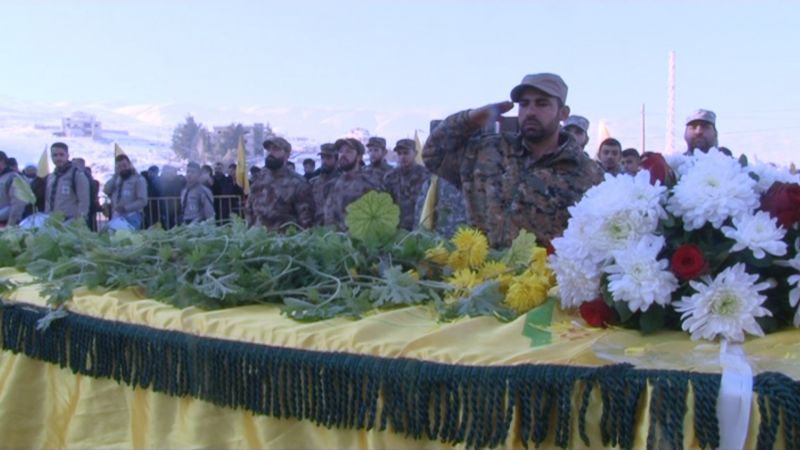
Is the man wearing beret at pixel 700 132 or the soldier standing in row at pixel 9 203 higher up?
the man wearing beret at pixel 700 132

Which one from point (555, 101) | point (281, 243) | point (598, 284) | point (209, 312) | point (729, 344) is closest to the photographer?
point (729, 344)

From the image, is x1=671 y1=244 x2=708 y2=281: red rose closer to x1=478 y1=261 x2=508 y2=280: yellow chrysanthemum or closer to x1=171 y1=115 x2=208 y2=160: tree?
x1=478 y1=261 x2=508 y2=280: yellow chrysanthemum

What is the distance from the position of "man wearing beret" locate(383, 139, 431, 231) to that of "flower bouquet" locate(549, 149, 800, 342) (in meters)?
5.24

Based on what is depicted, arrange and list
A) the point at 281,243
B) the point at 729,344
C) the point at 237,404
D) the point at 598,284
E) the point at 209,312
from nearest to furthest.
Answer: the point at 729,344 → the point at 598,284 → the point at 237,404 → the point at 209,312 → the point at 281,243

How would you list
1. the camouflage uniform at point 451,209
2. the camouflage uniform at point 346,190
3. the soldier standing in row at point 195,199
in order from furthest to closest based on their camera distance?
the soldier standing in row at point 195,199 → the camouflage uniform at point 346,190 → the camouflage uniform at point 451,209

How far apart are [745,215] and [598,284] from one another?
12.0 inches

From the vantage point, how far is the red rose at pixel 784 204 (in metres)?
1.52

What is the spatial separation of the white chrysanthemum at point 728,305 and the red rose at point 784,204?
0.44ft

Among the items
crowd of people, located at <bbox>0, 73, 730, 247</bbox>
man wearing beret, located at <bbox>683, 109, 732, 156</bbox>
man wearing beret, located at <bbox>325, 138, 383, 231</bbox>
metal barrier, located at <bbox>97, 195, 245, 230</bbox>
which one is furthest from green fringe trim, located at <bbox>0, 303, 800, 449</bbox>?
metal barrier, located at <bbox>97, 195, 245, 230</bbox>

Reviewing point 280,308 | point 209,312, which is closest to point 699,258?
point 280,308

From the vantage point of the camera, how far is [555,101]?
9.82ft

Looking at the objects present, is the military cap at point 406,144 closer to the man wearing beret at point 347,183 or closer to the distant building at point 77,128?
the man wearing beret at point 347,183

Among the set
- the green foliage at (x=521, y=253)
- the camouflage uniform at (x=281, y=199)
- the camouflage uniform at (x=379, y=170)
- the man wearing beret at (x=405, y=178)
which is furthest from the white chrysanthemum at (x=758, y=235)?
the camouflage uniform at (x=379, y=170)

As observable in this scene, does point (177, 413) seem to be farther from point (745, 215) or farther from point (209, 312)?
point (745, 215)
